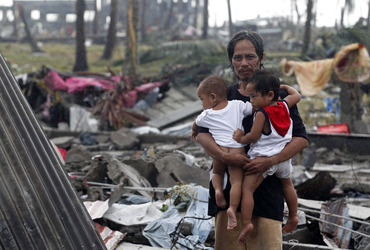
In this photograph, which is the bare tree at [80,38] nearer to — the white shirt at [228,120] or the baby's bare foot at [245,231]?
the white shirt at [228,120]

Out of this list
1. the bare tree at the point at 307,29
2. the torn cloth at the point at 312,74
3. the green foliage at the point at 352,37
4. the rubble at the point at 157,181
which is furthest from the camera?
the bare tree at the point at 307,29

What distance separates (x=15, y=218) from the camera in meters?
2.23

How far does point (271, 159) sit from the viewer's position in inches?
107

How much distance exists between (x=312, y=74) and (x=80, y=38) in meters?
10.9

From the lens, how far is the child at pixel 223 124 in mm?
2781

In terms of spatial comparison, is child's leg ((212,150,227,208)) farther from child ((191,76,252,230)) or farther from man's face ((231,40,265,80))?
man's face ((231,40,265,80))

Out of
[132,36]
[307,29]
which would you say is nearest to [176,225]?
[132,36]

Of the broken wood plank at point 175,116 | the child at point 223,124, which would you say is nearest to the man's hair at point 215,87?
the child at point 223,124

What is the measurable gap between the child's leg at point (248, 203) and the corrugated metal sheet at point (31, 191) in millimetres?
794

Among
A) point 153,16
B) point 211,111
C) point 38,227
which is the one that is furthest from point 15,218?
point 153,16

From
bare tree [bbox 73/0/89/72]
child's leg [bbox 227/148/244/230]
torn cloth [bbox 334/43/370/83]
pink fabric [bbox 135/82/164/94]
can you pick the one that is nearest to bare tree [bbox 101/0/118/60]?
bare tree [bbox 73/0/89/72]

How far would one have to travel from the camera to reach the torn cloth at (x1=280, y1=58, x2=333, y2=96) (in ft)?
44.4

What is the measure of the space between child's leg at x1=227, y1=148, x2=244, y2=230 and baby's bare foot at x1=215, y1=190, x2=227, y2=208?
0.10 metres

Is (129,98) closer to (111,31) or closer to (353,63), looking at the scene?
(353,63)
